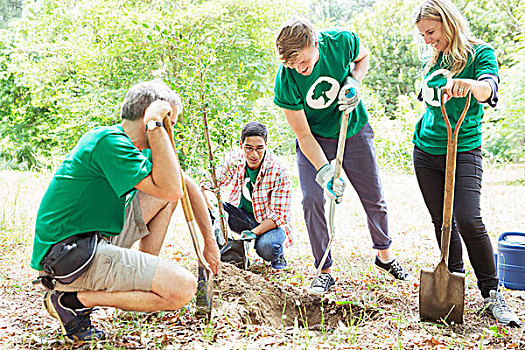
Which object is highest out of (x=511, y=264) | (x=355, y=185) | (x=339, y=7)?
(x=339, y=7)

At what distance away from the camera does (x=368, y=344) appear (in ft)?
6.98

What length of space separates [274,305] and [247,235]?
69cm

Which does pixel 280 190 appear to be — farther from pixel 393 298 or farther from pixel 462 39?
pixel 462 39

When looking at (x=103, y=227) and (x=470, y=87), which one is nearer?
(x=103, y=227)

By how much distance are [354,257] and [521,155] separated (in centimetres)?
665

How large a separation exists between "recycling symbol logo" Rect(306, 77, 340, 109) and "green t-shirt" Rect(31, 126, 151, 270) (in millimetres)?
1226

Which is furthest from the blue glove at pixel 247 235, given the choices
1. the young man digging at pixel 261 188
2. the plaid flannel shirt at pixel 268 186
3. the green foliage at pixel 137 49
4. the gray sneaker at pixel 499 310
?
the green foliage at pixel 137 49

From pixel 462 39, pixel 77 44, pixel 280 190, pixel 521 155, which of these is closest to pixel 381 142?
pixel 521 155

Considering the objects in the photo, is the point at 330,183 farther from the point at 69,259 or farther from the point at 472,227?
the point at 69,259

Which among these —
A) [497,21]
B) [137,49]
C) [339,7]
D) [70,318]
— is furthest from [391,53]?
[339,7]

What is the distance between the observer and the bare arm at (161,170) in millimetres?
1986

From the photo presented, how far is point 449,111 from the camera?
2512 mm

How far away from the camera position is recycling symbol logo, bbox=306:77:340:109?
110 inches

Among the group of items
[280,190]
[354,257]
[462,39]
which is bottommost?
[354,257]
